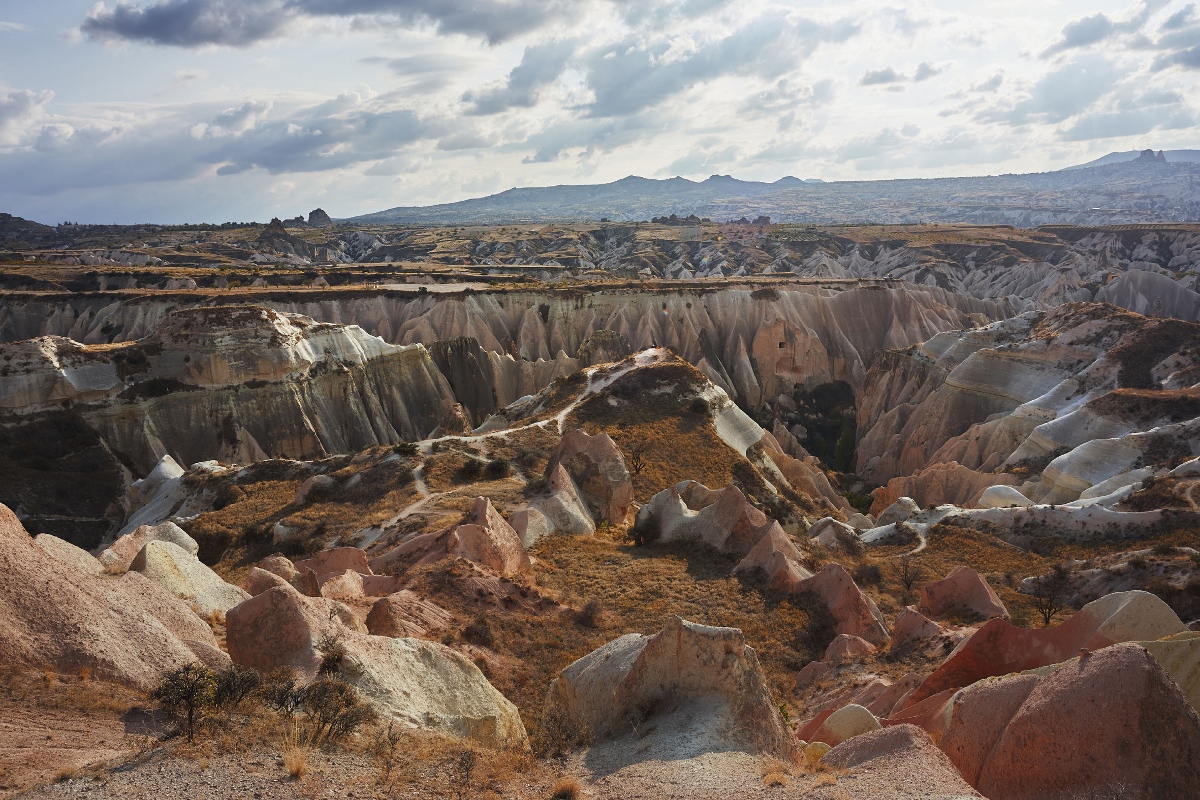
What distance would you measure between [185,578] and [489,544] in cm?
705

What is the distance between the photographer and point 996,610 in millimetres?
19562

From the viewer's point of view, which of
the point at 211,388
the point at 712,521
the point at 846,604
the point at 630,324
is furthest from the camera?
the point at 630,324

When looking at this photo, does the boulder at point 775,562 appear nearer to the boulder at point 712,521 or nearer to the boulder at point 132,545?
the boulder at point 712,521

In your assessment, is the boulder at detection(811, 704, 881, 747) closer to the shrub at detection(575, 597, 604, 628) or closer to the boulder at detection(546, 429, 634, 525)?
the shrub at detection(575, 597, 604, 628)

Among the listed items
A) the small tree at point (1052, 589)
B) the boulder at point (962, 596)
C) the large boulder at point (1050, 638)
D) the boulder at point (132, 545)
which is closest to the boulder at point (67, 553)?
the boulder at point (132, 545)

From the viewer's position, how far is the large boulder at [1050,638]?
504 inches

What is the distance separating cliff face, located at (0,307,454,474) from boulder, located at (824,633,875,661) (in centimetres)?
3490

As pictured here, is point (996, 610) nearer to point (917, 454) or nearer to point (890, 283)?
point (917, 454)

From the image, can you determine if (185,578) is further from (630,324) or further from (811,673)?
(630,324)

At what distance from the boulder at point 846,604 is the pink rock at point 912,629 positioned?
77 centimetres

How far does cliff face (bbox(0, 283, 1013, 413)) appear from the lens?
204ft

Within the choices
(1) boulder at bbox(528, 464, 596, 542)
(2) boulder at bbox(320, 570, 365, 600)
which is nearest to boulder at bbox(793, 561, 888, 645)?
(1) boulder at bbox(528, 464, 596, 542)

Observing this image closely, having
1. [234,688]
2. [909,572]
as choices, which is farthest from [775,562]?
[234,688]

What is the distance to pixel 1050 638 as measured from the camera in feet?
43.4
